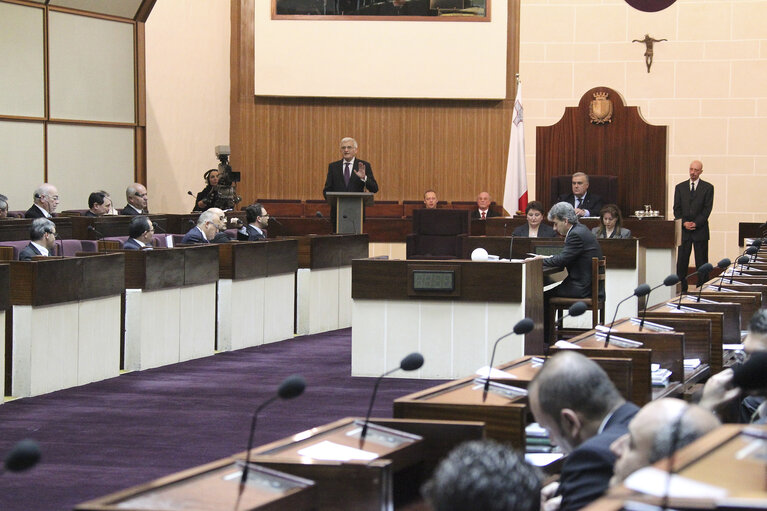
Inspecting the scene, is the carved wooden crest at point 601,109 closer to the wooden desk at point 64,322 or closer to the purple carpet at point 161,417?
the purple carpet at point 161,417

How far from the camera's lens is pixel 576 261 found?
838cm

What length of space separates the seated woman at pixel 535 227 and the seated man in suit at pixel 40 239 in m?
4.12

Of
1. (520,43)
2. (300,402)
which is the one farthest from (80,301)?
(520,43)

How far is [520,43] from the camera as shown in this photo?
15.0 m

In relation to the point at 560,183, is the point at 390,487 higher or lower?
lower

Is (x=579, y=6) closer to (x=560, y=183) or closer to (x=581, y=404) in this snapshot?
(x=560, y=183)

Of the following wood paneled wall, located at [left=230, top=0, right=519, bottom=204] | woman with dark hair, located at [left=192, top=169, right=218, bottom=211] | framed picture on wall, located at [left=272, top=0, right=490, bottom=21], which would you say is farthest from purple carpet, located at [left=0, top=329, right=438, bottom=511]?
framed picture on wall, located at [left=272, top=0, right=490, bottom=21]

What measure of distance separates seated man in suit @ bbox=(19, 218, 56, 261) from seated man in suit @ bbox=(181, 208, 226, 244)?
5.47 ft

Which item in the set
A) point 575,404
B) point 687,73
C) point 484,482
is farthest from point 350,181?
point 484,482

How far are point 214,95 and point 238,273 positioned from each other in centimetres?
688

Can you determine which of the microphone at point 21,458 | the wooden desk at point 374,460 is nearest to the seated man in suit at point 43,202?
the wooden desk at point 374,460

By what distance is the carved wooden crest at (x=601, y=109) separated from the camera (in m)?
12.3

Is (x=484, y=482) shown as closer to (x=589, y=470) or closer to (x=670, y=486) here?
(x=670, y=486)

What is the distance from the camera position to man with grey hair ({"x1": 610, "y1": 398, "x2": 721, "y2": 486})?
2156 millimetres
